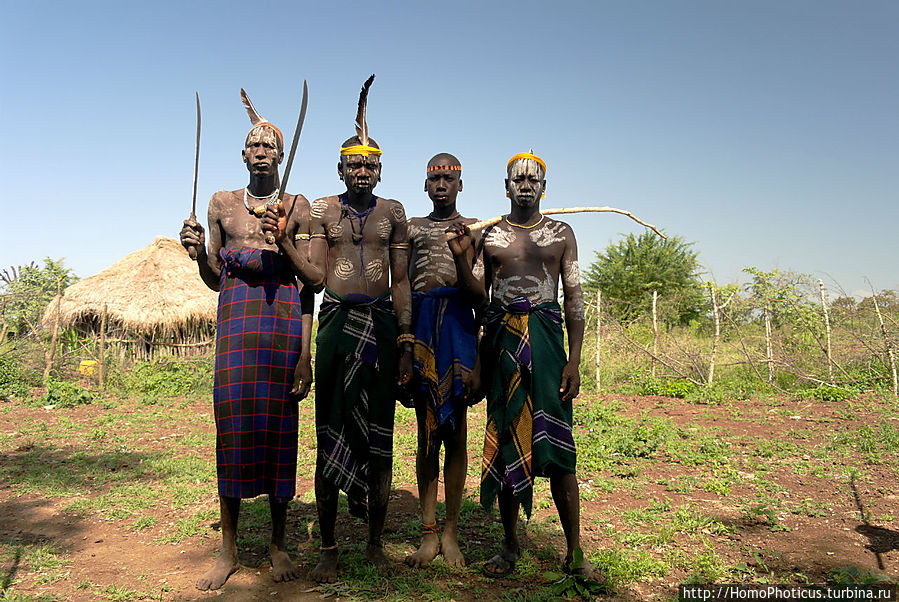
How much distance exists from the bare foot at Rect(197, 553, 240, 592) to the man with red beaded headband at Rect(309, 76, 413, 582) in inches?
17.0

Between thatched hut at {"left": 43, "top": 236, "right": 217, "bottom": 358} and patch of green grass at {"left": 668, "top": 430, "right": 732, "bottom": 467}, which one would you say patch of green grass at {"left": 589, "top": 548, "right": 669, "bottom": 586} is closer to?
patch of green grass at {"left": 668, "top": 430, "right": 732, "bottom": 467}

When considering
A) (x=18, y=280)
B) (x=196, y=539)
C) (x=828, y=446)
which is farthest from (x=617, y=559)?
(x=18, y=280)

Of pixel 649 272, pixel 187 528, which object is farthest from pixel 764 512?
pixel 649 272

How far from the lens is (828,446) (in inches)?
245

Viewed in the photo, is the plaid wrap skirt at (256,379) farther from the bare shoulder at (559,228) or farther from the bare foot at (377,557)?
the bare shoulder at (559,228)

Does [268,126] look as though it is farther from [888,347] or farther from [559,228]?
[888,347]

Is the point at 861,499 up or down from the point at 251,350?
down

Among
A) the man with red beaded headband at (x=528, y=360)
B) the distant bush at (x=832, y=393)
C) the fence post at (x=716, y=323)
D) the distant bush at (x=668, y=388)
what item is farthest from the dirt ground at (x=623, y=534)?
the fence post at (x=716, y=323)

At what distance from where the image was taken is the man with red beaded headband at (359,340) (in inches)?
128

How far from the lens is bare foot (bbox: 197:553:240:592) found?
3090 millimetres

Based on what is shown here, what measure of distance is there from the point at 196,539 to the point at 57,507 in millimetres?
1552

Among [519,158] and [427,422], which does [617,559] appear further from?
[519,158]

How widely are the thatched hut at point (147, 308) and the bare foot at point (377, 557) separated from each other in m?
11.0

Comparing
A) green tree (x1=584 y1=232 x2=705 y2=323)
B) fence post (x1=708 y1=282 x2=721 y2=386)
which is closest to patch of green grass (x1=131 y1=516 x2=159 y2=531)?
fence post (x1=708 y1=282 x2=721 y2=386)
